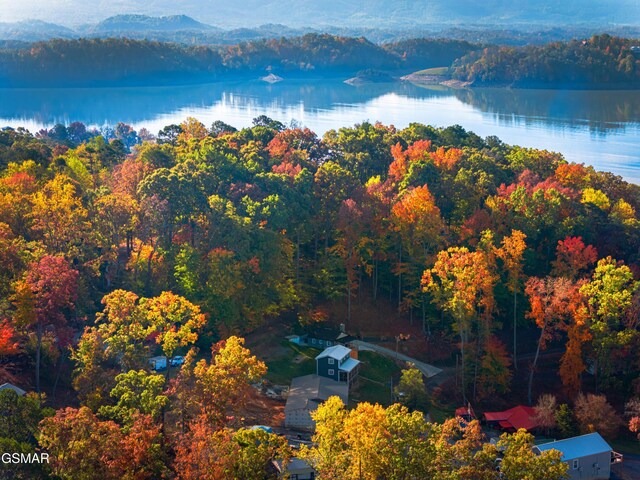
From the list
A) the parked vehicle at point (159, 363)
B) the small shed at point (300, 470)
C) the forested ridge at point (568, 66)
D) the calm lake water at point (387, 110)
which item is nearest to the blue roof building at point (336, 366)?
the parked vehicle at point (159, 363)

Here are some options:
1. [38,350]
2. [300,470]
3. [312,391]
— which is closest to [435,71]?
[312,391]

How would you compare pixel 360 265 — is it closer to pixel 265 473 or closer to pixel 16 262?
pixel 16 262

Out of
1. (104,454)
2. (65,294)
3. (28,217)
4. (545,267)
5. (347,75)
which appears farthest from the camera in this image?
(347,75)

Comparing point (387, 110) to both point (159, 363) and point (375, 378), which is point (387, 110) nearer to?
point (375, 378)

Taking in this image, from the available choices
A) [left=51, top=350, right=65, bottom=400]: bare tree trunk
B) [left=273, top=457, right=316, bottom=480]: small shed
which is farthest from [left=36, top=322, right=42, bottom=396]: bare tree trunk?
[left=273, top=457, right=316, bottom=480]: small shed

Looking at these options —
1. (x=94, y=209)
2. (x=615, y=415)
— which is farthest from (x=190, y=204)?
(x=615, y=415)

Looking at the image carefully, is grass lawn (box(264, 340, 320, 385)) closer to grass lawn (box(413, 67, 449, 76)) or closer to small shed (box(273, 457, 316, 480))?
small shed (box(273, 457, 316, 480))
